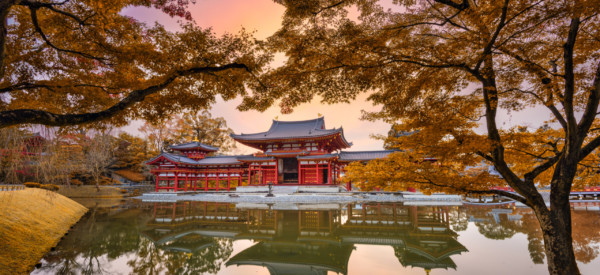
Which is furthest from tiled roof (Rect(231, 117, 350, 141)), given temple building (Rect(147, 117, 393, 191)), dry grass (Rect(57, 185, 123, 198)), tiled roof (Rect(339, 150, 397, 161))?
dry grass (Rect(57, 185, 123, 198))

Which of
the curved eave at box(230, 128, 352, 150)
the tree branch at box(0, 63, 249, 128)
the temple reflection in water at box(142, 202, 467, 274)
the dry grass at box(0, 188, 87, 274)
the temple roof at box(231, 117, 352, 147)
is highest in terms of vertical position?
the temple roof at box(231, 117, 352, 147)

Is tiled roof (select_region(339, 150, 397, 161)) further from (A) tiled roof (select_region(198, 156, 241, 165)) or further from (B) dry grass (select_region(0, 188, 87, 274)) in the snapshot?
(B) dry grass (select_region(0, 188, 87, 274))

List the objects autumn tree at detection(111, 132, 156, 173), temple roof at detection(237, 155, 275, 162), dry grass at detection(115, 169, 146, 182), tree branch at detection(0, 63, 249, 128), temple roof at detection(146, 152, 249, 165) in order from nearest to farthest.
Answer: tree branch at detection(0, 63, 249, 128) → temple roof at detection(237, 155, 275, 162) → temple roof at detection(146, 152, 249, 165) → autumn tree at detection(111, 132, 156, 173) → dry grass at detection(115, 169, 146, 182)

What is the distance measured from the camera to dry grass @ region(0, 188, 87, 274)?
5.02 m

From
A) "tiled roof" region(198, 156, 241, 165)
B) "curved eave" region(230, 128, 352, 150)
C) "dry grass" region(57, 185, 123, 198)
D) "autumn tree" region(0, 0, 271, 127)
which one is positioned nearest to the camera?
"autumn tree" region(0, 0, 271, 127)

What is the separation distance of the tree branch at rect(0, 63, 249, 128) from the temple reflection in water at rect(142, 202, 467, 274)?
4.07 metres

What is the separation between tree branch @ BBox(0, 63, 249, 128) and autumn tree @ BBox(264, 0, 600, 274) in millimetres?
1663

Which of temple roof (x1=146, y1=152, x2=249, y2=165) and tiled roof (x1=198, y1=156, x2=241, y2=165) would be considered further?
tiled roof (x1=198, y1=156, x2=241, y2=165)

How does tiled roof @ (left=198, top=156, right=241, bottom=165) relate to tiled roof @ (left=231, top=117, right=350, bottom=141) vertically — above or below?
below

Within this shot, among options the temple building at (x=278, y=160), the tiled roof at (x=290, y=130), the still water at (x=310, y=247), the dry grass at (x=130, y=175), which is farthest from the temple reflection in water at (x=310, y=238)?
the dry grass at (x=130, y=175)

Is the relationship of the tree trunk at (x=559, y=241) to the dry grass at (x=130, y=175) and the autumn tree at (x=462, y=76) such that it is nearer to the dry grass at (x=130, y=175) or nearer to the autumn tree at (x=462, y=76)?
the autumn tree at (x=462, y=76)

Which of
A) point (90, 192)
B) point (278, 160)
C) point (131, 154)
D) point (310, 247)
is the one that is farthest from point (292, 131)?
point (310, 247)

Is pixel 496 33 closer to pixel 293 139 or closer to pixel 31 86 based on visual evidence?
pixel 31 86

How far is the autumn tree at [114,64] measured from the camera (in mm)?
4824
